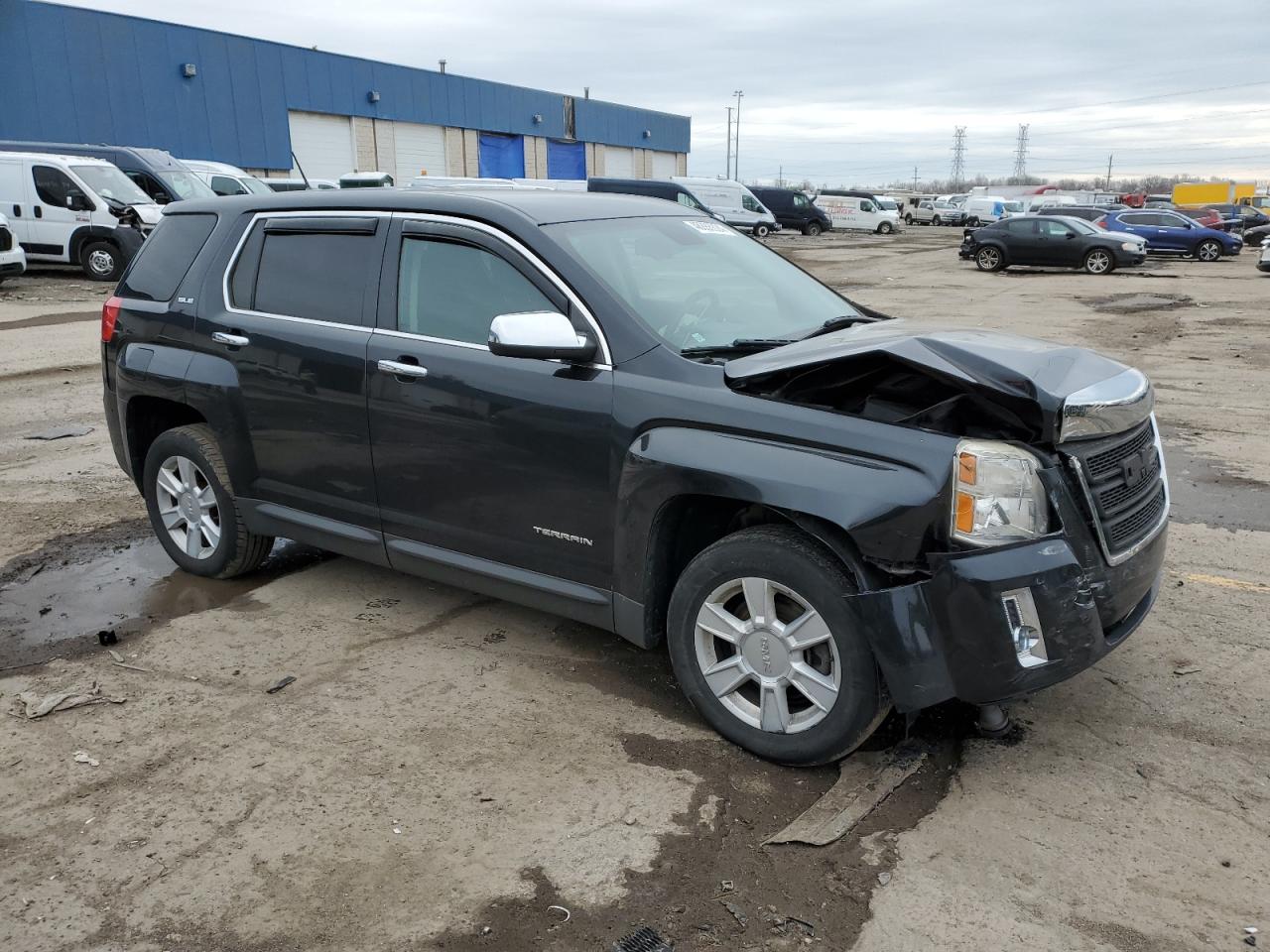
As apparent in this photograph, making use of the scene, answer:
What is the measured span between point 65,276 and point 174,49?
18101 mm

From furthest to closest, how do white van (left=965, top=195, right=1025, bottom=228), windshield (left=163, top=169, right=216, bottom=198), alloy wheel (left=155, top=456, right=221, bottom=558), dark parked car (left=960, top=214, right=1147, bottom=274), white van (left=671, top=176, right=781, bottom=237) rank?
white van (left=965, top=195, right=1025, bottom=228), white van (left=671, top=176, right=781, bottom=237), dark parked car (left=960, top=214, right=1147, bottom=274), windshield (left=163, top=169, right=216, bottom=198), alloy wheel (left=155, top=456, right=221, bottom=558)

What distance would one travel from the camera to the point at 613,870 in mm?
2920

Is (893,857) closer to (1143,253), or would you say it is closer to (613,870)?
(613,870)

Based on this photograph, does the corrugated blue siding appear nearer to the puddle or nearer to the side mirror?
the puddle

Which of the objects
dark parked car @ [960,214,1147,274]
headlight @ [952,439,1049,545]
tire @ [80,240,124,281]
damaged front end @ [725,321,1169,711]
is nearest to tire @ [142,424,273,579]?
damaged front end @ [725,321,1169,711]

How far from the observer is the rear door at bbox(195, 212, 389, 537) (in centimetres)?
438

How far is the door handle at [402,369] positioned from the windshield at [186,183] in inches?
839

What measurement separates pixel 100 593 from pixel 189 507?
23.0 inches

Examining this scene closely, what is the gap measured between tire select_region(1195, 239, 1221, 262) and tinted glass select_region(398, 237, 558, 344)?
109ft

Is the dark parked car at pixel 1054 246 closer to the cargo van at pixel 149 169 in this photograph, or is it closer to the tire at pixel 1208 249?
the tire at pixel 1208 249

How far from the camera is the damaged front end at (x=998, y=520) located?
301 cm

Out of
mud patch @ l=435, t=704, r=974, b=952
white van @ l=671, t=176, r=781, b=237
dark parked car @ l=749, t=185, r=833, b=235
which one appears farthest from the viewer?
dark parked car @ l=749, t=185, r=833, b=235

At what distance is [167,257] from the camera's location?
17.0 feet

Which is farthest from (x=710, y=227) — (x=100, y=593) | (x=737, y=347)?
(x=100, y=593)
